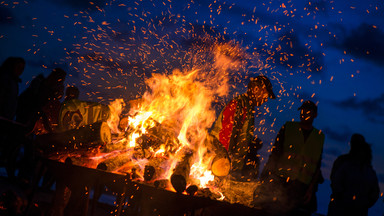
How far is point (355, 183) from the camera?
17.2ft

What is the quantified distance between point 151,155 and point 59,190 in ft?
5.99

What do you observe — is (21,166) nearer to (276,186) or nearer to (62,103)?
(62,103)

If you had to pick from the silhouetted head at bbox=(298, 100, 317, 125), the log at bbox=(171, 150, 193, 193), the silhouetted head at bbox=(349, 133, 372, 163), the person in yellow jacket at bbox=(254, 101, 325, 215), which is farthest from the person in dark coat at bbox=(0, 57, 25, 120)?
the silhouetted head at bbox=(349, 133, 372, 163)

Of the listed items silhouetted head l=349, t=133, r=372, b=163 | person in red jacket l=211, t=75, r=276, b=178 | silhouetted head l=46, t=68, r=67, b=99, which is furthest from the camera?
silhouetted head l=46, t=68, r=67, b=99

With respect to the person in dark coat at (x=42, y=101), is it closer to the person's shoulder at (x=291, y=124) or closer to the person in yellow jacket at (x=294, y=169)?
the person in yellow jacket at (x=294, y=169)

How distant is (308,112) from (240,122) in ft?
4.56

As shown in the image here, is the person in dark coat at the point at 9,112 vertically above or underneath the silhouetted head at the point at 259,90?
underneath

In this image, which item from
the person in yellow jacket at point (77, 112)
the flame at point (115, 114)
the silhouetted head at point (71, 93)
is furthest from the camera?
the silhouetted head at point (71, 93)

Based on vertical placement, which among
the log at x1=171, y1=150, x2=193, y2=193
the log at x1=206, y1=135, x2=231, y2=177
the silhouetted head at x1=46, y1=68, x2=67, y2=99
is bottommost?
the log at x1=171, y1=150, x2=193, y2=193

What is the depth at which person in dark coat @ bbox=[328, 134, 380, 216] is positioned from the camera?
5207 mm

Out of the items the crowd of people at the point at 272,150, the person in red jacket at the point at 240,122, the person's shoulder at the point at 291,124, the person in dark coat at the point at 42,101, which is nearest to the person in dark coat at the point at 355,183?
the crowd of people at the point at 272,150

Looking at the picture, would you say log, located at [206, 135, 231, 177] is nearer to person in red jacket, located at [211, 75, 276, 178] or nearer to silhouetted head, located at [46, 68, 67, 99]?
person in red jacket, located at [211, 75, 276, 178]

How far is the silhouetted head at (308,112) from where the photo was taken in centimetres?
489

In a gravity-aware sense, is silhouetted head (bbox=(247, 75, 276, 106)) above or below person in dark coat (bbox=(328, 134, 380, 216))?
above
